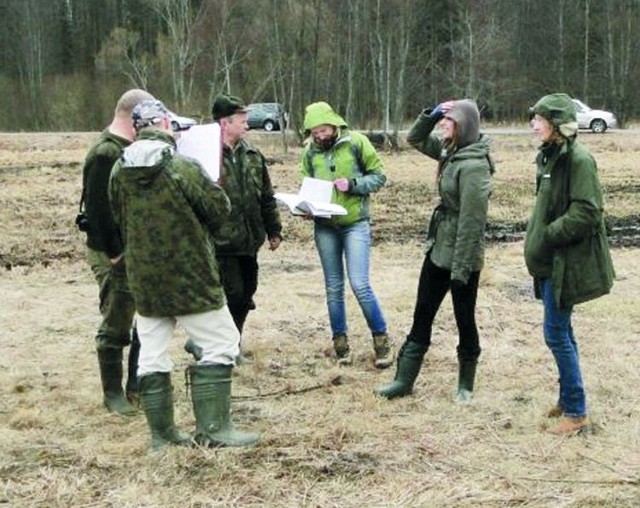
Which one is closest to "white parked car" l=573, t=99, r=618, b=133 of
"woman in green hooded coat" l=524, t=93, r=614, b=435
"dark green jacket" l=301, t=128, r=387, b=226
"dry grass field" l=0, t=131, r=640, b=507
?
"dry grass field" l=0, t=131, r=640, b=507

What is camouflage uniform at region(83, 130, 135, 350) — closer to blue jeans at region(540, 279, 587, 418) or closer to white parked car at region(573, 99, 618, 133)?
blue jeans at region(540, 279, 587, 418)

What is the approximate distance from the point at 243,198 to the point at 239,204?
0.16 ft

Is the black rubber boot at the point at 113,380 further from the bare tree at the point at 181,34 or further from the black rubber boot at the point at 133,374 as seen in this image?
the bare tree at the point at 181,34

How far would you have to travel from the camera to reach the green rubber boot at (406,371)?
17.4 ft

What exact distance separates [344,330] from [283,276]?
305cm

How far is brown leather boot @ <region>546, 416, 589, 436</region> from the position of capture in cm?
462

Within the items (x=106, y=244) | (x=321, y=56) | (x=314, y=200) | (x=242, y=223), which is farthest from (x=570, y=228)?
(x=321, y=56)

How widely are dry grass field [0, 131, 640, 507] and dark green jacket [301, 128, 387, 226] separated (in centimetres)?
106

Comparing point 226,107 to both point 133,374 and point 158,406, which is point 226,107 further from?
point 158,406

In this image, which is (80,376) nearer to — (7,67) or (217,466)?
(217,466)

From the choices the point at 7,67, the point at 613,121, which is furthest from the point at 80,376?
the point at 7,67

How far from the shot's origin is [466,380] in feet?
17.3

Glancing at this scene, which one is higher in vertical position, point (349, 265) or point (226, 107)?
point (226, 107)

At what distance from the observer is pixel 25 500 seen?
3852 millimetres
